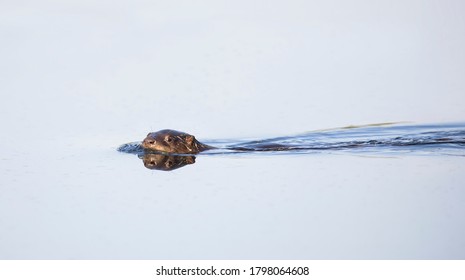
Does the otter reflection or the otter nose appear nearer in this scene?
the otter reflection

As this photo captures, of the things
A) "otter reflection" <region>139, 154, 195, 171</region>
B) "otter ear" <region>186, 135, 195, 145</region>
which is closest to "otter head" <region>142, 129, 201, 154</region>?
"otter ear" <region>186, 135, 195, 145</region>

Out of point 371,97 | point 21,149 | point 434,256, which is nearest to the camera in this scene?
point 434,256

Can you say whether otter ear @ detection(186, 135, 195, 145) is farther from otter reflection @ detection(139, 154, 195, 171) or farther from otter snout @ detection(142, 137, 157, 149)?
otter snout @ detection(142, 137, 157, 149)

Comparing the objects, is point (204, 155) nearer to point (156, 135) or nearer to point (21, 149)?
point (156, 135)

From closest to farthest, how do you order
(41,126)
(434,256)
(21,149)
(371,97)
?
(434,256)
(21,149)
(41,126)
(371,97)

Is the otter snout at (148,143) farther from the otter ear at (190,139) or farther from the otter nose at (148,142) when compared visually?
the otter ear at (190,139)

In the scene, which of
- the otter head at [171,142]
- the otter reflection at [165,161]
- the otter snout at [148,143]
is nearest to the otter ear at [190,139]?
the otter head at [171,142]
